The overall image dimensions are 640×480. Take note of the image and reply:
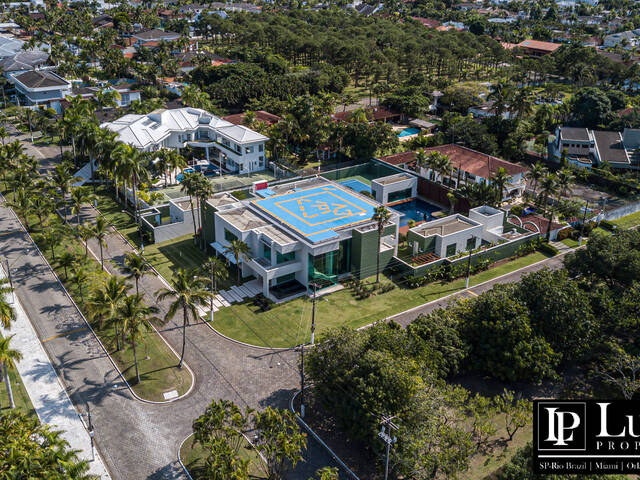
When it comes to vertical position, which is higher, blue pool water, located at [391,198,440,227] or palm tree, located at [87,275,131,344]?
palm tree, located at [87,275,131,344]

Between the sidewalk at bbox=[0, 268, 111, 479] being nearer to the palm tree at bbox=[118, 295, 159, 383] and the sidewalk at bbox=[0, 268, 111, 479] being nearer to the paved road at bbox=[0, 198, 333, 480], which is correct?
the paved road at bbox=[0, 198, 333, 480]

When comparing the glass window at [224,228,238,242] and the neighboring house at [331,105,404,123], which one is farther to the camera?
the neighboring house at [331,105,404,123]

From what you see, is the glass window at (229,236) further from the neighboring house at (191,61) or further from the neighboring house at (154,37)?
the neighboring house at (154,37)

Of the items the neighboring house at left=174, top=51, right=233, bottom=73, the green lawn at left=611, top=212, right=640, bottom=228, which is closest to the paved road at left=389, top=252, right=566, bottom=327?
the green lawn at left=611, top=212, right=640, bottom=228

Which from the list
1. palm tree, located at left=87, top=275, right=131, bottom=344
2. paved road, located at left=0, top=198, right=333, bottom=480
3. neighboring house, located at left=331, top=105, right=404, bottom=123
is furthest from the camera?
neighboring house, located at left=331, top=105, right=404, bottom=123

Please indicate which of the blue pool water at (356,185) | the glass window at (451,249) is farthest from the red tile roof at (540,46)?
the glass window at (451,249)

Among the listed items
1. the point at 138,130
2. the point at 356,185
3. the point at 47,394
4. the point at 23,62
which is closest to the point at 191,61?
the point at 23,62
